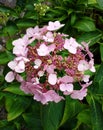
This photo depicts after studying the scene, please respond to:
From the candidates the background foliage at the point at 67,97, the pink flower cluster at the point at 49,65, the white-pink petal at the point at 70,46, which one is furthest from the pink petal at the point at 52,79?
Result: the background foliage at the point at 67,97

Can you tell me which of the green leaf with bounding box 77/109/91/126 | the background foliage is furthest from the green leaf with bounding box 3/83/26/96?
the green leaf with bounding box 77/109/91/126

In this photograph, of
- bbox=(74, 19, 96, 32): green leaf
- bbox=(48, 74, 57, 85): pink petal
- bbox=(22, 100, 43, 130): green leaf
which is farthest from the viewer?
bbox=(74, 19, 96, 32): green leaf

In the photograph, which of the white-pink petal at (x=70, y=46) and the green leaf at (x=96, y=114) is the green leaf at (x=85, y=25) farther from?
the white-pink petal at (x=70, y=46)

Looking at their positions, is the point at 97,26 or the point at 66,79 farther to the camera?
the point at 97,26

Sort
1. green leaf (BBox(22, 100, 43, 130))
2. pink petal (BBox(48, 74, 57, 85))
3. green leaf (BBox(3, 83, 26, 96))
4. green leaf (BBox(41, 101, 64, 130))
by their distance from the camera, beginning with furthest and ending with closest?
1. green leaf (BBox(22, 100, 43, 130))
2. green leaf (BBox(3, 83, 26, 96))
3. green leaf (BBox(41, 101, 64, 130))
4. pink petal (BBox(48, 74, 57, 85))

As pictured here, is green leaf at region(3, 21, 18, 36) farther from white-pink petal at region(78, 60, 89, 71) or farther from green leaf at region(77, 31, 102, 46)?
white-pink petal at region(78, 60, 89, 71)

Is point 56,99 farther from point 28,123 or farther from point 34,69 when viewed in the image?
point 28,123

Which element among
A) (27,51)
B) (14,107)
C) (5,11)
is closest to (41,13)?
(5,11)
